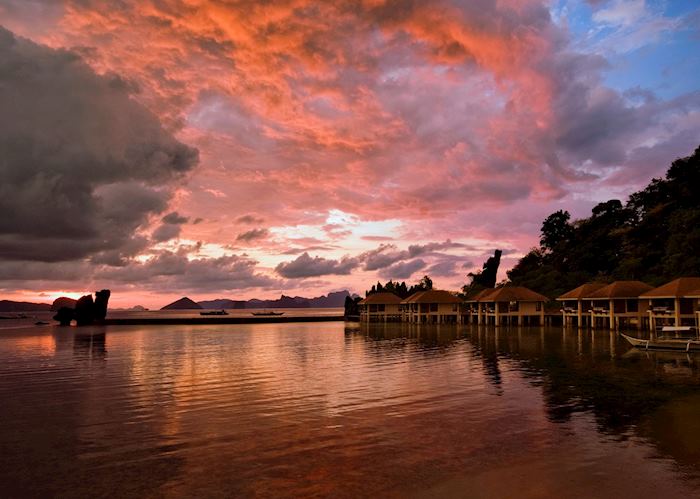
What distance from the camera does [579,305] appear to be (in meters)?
53.4

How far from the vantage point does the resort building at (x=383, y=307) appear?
8262 cm

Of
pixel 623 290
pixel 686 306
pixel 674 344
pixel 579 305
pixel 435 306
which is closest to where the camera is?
pixel 674 344

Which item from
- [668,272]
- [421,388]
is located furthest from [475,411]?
[668,272]

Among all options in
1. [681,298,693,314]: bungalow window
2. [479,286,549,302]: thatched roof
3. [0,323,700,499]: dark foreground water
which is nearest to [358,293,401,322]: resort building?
[479,286,549,302]: thatched roof

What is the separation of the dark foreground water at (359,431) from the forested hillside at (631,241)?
119 ft

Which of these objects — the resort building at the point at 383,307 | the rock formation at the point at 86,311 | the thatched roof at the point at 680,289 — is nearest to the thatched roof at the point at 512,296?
the thatched roof at the point at 680,289

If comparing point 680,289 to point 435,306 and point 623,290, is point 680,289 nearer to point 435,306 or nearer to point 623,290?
point 623,290

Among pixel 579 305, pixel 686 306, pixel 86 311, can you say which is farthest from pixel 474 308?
pixel 86 311

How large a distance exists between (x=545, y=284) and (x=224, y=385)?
6731cm

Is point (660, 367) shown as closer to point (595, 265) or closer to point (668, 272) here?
point (668, 272)

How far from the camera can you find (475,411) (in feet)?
49.8

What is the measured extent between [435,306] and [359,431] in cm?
6155

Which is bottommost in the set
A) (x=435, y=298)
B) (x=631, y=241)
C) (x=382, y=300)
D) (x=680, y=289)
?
(x=382, y=300)

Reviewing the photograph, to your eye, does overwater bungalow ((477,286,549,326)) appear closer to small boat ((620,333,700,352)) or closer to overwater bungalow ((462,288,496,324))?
overwater bungalow ((462,288,496,324))
